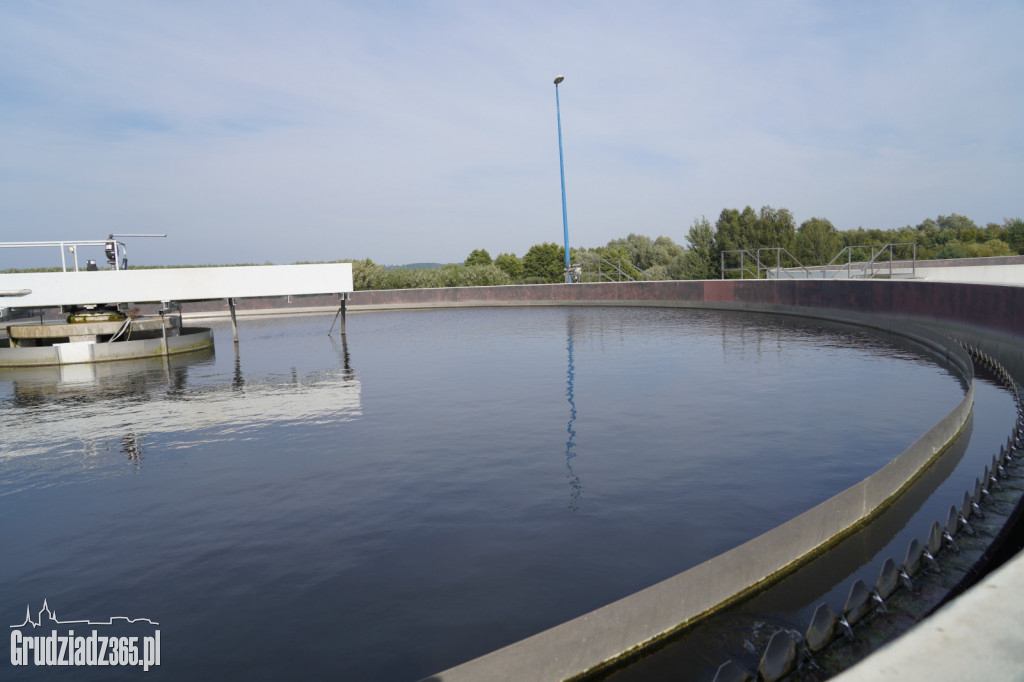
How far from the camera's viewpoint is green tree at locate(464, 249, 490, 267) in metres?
161

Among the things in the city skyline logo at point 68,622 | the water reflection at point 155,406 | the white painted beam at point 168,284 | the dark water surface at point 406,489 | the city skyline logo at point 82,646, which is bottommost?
the city skyline logo at point 82,646

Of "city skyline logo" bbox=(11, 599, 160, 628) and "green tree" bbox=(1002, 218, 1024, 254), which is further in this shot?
"green tree" bbox=(1002, 218, 1024, 254)

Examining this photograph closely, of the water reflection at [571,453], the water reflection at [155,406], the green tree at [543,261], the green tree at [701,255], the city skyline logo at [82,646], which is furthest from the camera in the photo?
the green tree at [543,261]

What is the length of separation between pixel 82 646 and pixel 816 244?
284 ft

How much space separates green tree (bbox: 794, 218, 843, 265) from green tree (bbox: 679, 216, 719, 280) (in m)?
9.47

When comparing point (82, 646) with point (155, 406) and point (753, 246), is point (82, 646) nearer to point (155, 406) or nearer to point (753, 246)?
point (155, 406)

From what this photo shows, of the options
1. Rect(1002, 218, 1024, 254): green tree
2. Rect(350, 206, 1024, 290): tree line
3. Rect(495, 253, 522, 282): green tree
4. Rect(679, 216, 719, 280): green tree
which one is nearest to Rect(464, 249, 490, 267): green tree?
Rect(495, 253, 522, 282): green tree

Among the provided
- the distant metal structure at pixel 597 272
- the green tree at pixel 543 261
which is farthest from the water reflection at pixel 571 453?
the green tree at pixel 543 261

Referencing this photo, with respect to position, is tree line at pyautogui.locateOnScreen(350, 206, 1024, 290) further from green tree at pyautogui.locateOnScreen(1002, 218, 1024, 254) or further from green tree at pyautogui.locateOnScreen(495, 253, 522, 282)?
green tree at pyautogui.locateOnScreen(495, 253, 522, 282)

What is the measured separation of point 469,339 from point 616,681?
2279cm

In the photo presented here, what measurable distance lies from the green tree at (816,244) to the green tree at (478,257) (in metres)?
84.6

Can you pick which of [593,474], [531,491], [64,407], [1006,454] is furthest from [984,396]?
[64,407]

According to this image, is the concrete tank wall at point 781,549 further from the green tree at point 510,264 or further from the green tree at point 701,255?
the green tree at point 510,264

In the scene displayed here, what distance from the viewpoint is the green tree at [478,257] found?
161m
